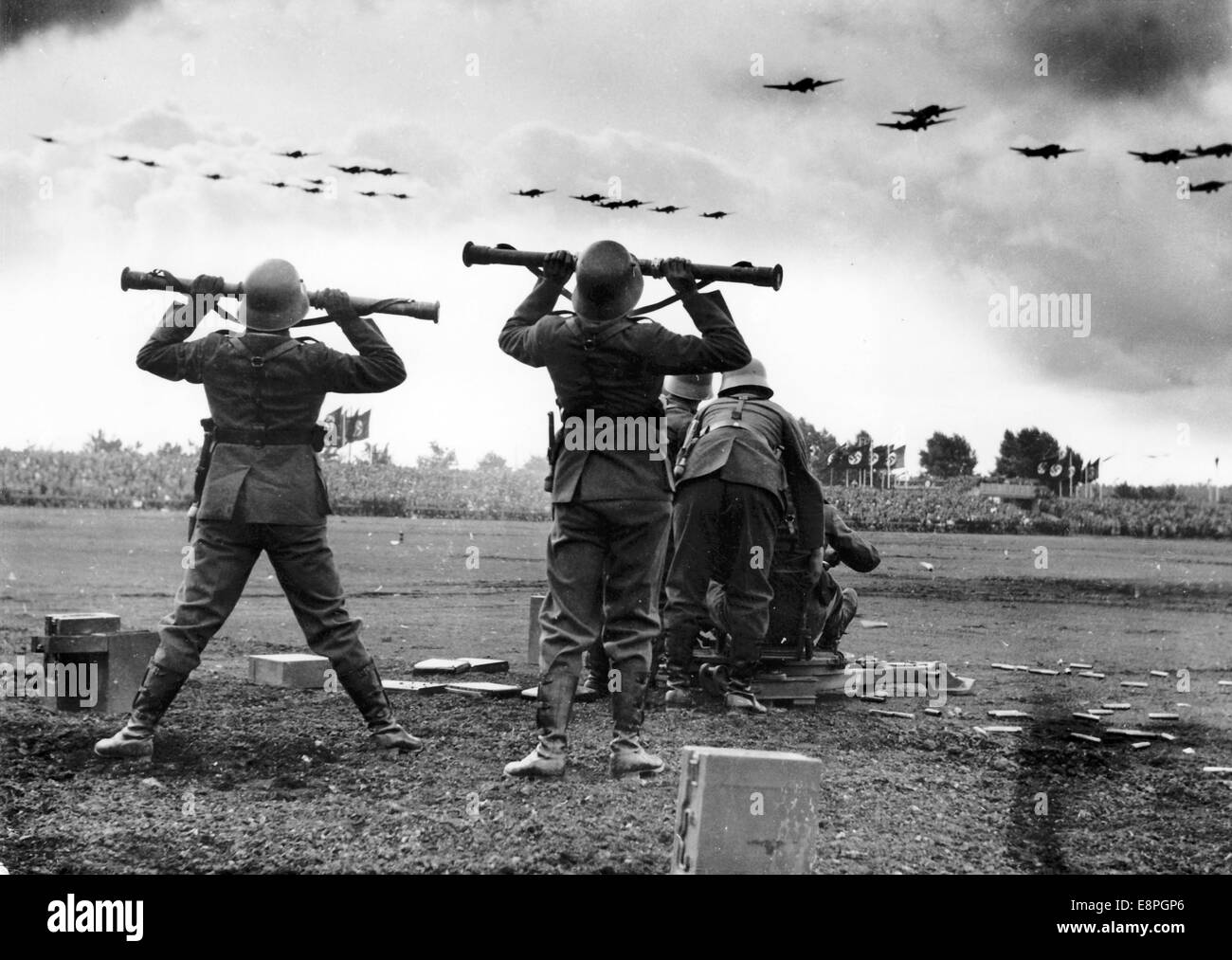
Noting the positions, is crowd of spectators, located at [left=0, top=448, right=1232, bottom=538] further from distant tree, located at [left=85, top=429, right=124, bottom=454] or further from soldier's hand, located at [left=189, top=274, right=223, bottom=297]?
soldier's hand, located at [left=189, top=274, right=223, bottom=297]

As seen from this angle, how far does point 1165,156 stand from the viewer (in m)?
5.57

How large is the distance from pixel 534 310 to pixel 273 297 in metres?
1.09

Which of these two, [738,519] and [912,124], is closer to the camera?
[912,124]

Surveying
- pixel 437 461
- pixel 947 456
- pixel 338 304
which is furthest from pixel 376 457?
pixel 338 304

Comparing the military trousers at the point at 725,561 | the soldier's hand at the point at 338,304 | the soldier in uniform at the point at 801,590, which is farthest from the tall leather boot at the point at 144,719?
the soldier in uniform at the point at 801,590

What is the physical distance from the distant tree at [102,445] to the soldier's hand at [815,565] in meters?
19.2

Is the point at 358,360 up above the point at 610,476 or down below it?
above

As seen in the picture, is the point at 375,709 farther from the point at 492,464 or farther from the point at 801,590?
the point at 492,464

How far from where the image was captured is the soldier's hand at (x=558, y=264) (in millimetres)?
4719

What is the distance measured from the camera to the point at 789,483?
665cm

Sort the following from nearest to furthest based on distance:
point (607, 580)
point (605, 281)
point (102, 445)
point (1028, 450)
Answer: point (605, 281), point (607, 580), point (1028, 450), point (102, 445)

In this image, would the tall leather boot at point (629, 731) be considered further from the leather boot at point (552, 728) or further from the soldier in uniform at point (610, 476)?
the leather boot at point (552, 728)

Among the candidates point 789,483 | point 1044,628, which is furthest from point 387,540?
point 789,483
